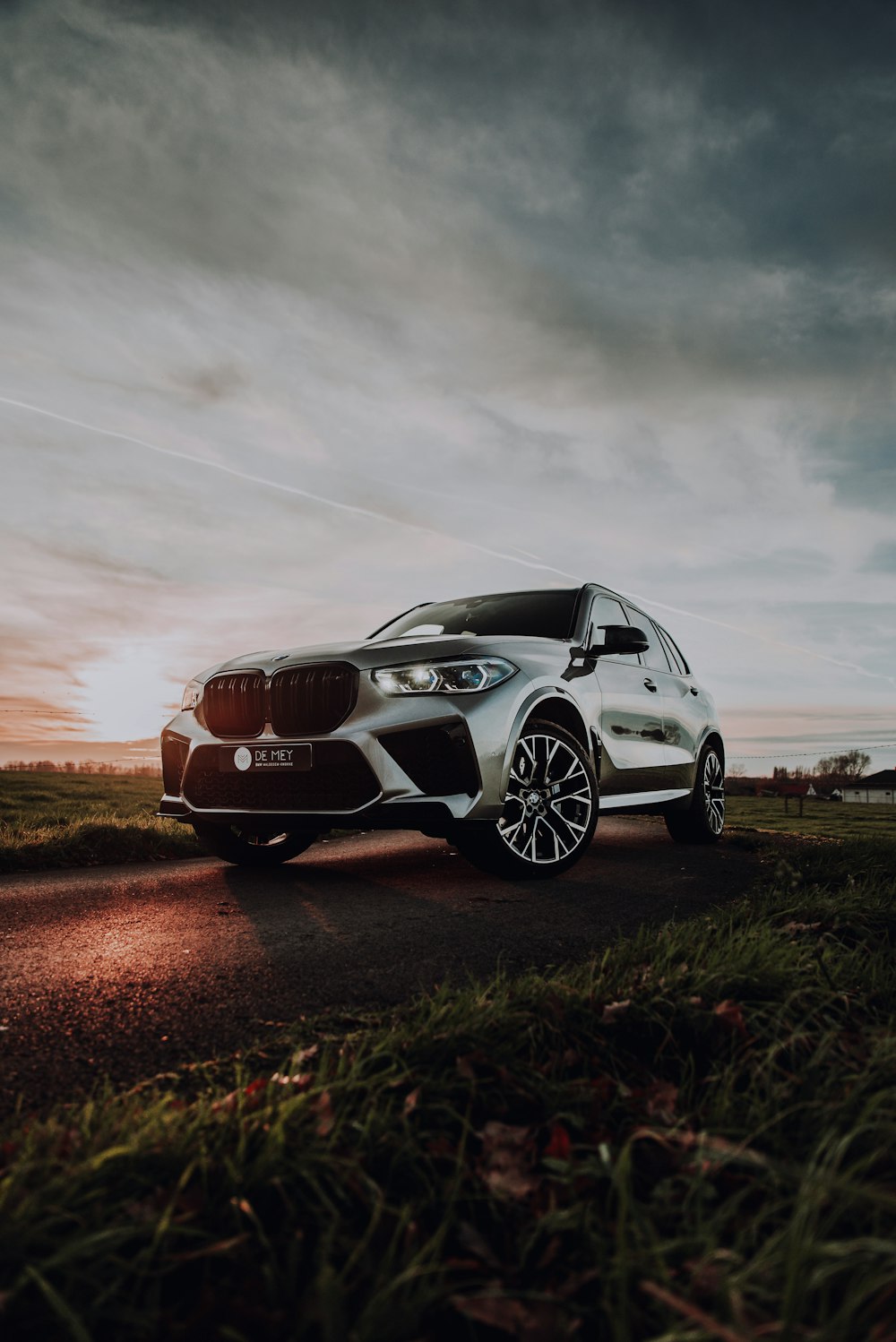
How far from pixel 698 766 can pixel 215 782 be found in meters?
4.75

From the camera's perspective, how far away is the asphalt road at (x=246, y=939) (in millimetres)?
2391

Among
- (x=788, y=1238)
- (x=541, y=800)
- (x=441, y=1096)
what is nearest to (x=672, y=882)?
(x=541, y=800)

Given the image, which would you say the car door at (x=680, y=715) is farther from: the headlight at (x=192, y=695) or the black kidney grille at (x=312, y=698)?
the headlight at (x=192, y=695)

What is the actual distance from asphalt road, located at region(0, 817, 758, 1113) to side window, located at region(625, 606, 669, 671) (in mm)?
1853

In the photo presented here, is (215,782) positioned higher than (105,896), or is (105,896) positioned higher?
(215,782)

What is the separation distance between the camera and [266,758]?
5082 millimetres

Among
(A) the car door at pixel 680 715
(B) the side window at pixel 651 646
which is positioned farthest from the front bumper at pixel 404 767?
(A) the car door at pixel 680 715

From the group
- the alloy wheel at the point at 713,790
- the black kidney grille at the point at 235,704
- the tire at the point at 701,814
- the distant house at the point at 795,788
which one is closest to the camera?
the black kidney grille at the point at 235,704

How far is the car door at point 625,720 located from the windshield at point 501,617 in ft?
0.95

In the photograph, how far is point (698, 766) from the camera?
8.14m

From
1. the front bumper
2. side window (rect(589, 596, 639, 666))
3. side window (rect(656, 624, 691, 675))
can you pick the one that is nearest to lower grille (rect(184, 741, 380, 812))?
the front bumper

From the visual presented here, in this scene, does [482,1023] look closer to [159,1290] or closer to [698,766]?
[159,1290]

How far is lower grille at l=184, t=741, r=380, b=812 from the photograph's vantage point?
4.75 meters

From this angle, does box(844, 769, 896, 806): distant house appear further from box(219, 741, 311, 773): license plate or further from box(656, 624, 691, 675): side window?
box(219, 741, 311, 773): license plate
